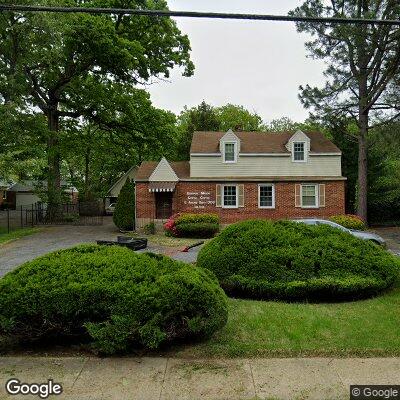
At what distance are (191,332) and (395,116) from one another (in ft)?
77.7

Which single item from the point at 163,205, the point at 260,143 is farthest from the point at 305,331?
the point at 260,143

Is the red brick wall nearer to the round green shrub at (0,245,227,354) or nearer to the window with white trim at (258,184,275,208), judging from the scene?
the window with white trim at (258,184,275,208)

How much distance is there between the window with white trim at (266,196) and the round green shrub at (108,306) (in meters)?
21.0

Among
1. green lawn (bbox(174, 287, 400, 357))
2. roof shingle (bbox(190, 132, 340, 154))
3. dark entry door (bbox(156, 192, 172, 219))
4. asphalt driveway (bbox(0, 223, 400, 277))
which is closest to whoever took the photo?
green lawn (bbox(174, 287, 400, 357))

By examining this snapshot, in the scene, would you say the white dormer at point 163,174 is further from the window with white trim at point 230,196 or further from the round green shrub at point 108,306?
the round green shrub at point 108,306

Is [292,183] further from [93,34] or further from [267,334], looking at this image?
[267,334]

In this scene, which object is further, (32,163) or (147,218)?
(147,218)

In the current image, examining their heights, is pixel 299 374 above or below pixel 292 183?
below

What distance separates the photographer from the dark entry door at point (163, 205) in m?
27.0

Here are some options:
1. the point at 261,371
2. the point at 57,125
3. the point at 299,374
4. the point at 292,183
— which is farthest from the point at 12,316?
the point at 57,125

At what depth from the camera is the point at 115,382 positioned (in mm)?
4824

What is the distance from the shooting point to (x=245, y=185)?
26.7 meters

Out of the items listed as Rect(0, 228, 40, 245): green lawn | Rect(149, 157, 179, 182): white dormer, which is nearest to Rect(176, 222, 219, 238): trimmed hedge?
Rect(149, 157, 179, 182): white dormer

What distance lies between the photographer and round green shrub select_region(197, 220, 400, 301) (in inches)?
328
